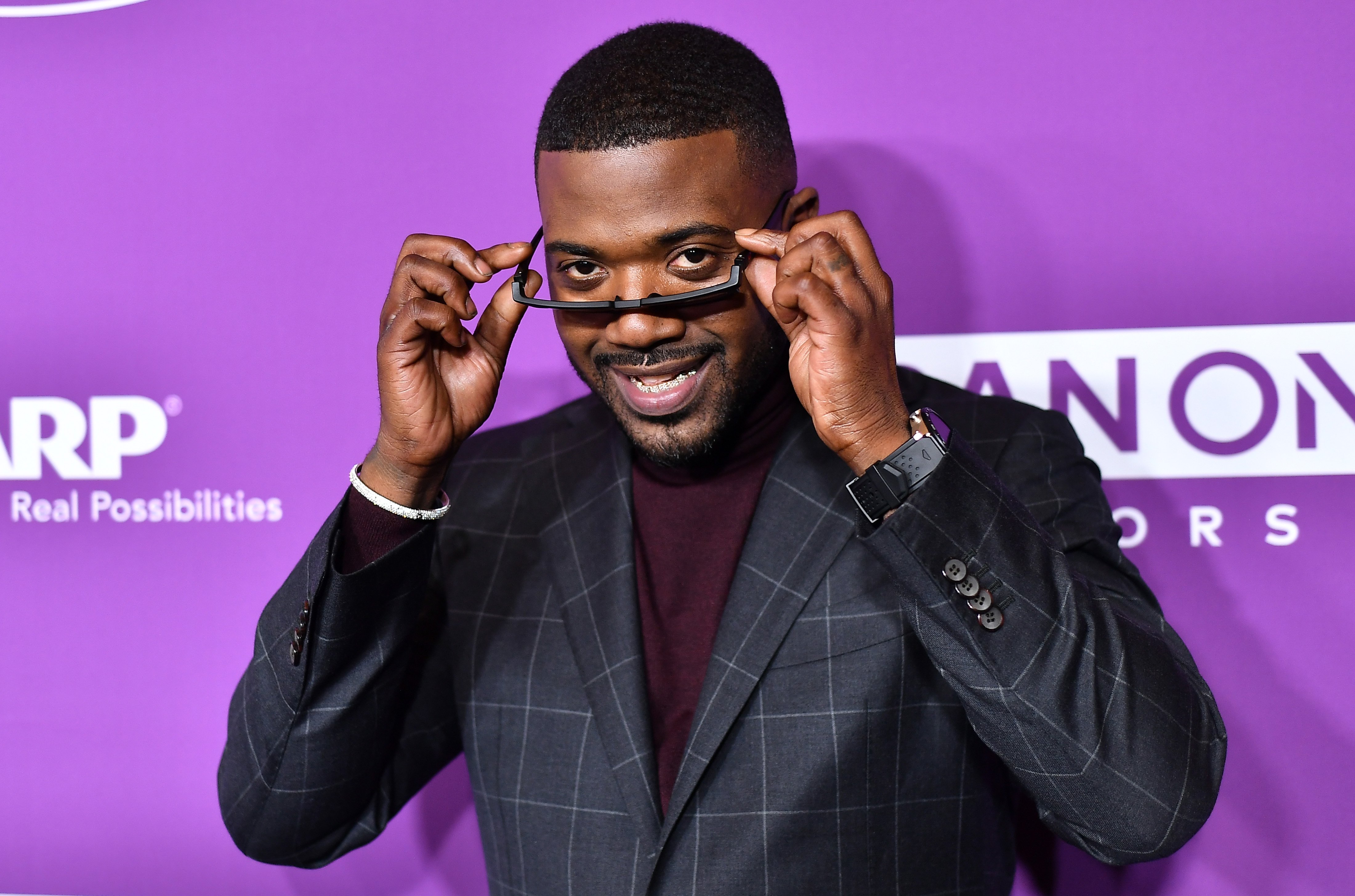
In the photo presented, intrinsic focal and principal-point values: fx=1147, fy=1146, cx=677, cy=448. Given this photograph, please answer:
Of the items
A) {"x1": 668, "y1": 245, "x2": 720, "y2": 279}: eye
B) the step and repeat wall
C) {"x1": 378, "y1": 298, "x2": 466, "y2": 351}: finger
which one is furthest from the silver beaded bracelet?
the step and repeat wall

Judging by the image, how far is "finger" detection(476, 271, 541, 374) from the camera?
1331 millimetres

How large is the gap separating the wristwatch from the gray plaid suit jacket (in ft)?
0.05

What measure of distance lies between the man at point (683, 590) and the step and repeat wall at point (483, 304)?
342 mm

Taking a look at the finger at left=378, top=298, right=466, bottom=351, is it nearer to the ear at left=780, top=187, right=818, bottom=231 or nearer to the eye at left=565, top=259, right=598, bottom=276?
the eye at left=565, top=259, right=598, bottom=276

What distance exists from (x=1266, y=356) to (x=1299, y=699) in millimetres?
491

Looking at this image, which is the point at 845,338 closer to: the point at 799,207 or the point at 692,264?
the point at 692,264

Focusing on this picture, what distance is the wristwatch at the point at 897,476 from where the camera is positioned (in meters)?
1.03

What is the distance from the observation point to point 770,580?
128 centimetres

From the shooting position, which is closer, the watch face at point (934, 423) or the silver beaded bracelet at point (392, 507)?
the watch face at point (934, 423)

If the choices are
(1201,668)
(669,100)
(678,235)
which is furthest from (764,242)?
(1201,668)

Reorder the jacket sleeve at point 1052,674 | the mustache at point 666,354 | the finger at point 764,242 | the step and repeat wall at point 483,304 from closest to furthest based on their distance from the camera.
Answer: the jacket sleeve at point 1052,674, the finger at point 764,242, the mustache at point 666,354, the step and repeat wall at point 483,304

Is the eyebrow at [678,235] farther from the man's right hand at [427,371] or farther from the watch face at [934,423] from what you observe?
the watch face at [934,423]

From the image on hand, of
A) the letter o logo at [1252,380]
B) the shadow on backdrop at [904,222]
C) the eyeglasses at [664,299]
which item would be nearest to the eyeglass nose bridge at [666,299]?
the eyeglasses at [664,299]

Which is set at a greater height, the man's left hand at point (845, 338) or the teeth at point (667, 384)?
the man's left hand at point (845, 338)
